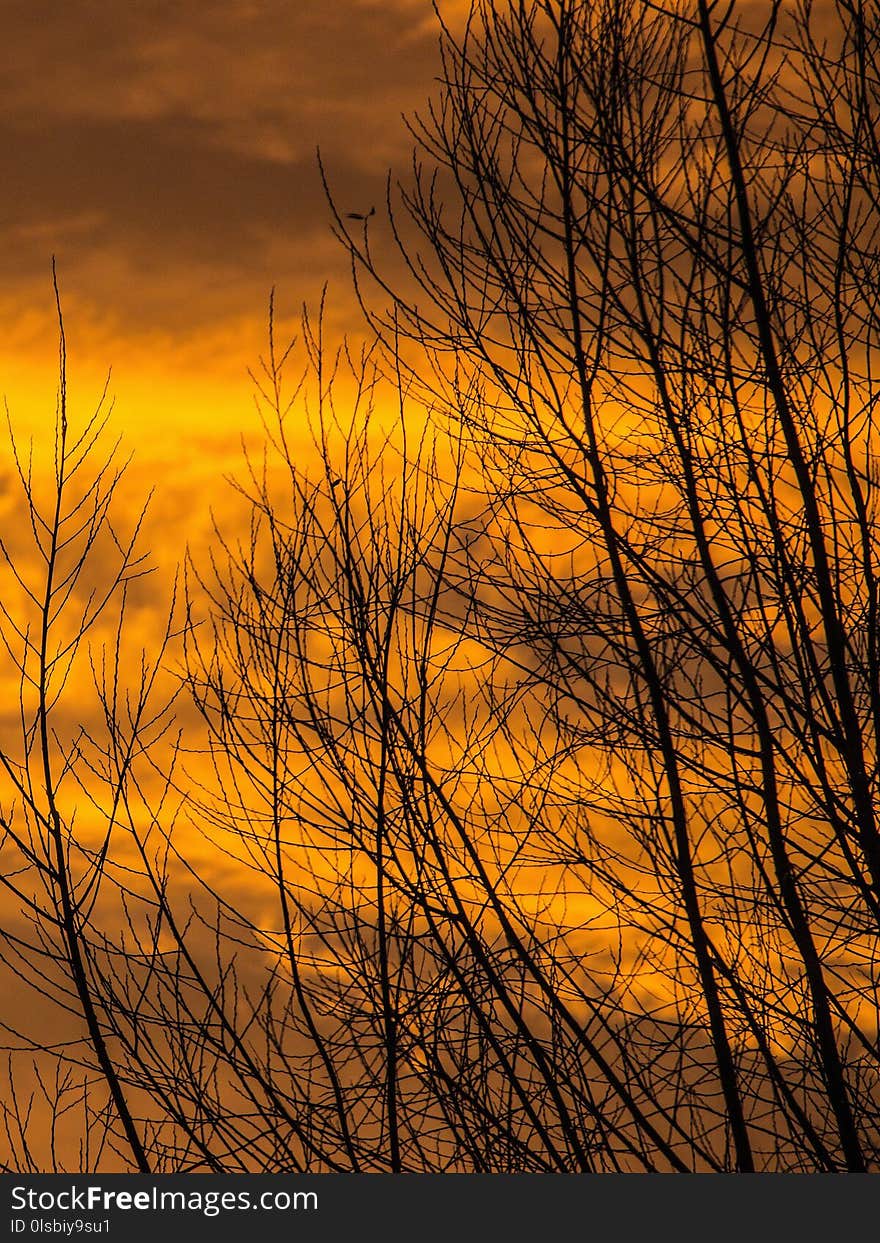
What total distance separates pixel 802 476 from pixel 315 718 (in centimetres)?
201

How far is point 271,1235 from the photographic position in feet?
13.6

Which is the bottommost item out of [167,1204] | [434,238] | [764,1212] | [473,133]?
[764,1212]

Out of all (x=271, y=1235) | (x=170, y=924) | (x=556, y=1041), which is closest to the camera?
(x=271, y=1235)

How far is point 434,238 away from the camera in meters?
4.99

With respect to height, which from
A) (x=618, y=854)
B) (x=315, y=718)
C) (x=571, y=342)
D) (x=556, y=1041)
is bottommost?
(x=556, y=1041)

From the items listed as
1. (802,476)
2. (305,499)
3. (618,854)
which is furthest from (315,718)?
(802,476)

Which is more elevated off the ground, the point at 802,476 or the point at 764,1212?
the point at 802,476

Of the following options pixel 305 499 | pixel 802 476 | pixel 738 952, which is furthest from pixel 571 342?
pixel 738 952

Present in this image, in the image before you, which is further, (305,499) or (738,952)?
(305,499)

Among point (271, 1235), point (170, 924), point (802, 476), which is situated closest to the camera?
point (271, 1235)

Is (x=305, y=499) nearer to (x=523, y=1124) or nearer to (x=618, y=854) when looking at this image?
(x=618, y=854)

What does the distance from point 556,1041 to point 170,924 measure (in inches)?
59.8

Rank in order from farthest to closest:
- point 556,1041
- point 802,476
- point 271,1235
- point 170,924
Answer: point 170,924
point 556,1041
point 802,476
point 271,1235

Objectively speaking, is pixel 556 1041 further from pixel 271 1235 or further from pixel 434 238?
pixel 434 238
